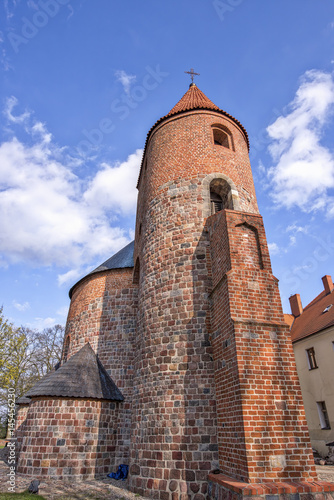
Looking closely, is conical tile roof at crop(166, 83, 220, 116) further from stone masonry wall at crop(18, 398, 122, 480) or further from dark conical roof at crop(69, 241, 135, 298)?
stone masonry wall at crop(18, 398, 122, 480)

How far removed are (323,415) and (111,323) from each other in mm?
12499

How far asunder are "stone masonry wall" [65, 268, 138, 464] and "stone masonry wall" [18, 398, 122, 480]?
3.34 feet

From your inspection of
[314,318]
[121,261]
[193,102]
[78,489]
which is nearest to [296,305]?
[314,318]

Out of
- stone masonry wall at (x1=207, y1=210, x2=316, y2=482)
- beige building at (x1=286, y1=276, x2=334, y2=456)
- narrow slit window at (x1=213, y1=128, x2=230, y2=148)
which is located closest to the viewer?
stone masonry wall at (x1=207, y1=210, x2=316, y2=482)

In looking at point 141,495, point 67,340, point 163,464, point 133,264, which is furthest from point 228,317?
point 67,340

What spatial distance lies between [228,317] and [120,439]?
618 cm

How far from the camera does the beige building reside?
1549 cm

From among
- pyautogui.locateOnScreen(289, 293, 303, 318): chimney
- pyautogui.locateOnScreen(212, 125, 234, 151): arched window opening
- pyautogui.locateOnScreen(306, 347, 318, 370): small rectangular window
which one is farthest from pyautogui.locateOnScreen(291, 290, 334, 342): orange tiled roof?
pyautogui.locateOnScreen(212, 125, 234, 151): arched window opening

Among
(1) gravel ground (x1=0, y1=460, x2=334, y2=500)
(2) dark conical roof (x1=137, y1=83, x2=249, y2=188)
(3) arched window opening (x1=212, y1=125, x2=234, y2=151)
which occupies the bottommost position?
(1) gravel ground (x1=0, y1=460, x2=334, y2=500)

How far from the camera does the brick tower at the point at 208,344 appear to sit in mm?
5457

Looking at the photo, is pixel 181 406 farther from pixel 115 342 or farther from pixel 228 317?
pixel 115 342

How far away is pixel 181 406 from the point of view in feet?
22.6

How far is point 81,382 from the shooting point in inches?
383

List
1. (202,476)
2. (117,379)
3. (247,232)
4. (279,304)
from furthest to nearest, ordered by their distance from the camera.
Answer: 1. (117,379)
2. (247,232)
3. (279,304)
4. (202,476)
